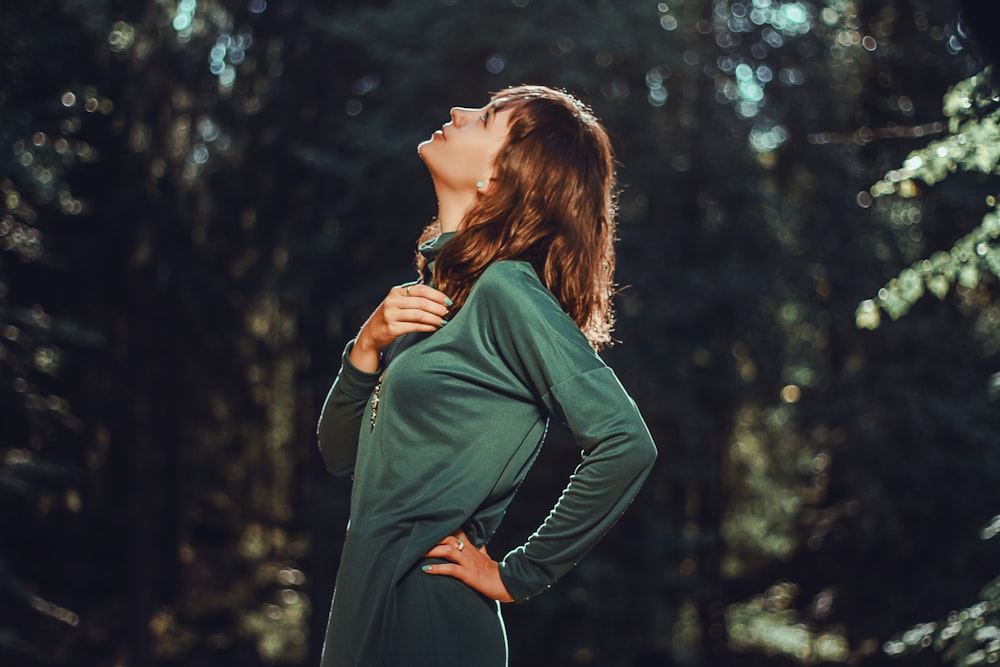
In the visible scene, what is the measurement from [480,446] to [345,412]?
1.25ft

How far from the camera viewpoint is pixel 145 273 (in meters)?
12.8

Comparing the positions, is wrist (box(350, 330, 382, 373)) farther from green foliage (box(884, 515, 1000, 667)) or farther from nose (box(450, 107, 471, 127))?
green foliage (box(884, 515, 1000, 667))

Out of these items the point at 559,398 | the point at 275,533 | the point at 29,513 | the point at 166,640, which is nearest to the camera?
the point at 559,398

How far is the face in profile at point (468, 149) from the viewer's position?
205 cm

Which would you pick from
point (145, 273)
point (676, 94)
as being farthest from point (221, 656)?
point (676, 94)

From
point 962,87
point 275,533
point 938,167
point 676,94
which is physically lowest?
point 275,533

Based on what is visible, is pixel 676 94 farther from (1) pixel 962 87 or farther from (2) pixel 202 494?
(1) pixel 962 87

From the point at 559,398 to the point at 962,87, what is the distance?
7.63 ft

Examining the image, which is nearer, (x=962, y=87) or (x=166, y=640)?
(x=962, y=87)

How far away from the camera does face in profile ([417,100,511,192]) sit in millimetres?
2049

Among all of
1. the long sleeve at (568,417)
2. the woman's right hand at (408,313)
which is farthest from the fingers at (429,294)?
the long sleeve at (568,417)

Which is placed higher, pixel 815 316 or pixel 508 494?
pixel 815 316

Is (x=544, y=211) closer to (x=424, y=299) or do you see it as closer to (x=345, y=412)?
(x=424, y=299)

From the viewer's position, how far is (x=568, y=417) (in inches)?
71.1
